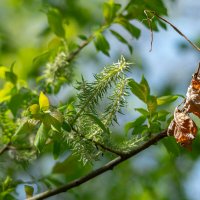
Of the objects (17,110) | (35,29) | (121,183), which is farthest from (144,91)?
(35,29)

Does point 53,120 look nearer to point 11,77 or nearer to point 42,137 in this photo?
point 42,137

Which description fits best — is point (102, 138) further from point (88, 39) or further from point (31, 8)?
point (31, 8)

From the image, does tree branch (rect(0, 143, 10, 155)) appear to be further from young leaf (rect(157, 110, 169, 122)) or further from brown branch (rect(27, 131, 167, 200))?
young leaf (rect(157, 110, 169, 122))

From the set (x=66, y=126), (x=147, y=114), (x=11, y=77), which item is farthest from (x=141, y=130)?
(x=11, y=77)

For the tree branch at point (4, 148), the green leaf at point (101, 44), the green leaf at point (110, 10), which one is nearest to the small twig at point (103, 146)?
the tree branch at point (4, 148)

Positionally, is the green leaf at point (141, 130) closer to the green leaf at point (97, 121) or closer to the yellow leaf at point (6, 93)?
the green leaf at point (97, 121)

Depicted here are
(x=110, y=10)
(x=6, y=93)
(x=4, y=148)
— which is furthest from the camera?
(x=110, y=10)
